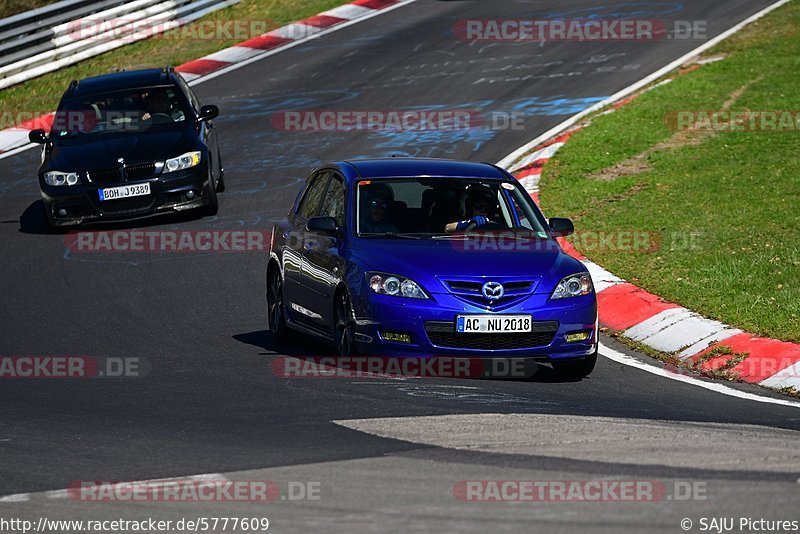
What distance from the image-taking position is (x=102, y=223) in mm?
18516

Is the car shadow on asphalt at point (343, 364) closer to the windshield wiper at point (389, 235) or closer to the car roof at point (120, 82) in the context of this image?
the windshield wiper at point (389, 235)

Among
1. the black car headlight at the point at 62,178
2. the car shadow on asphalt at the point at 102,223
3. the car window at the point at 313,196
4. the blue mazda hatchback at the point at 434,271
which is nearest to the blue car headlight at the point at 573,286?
the blue mazda hatchback at the point at 434,271

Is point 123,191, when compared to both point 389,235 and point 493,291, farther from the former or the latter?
point 493,291

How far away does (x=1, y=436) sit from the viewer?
859 centimetres

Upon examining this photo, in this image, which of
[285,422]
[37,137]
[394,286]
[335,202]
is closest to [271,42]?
[37,137]

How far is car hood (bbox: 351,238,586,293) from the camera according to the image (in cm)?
1048

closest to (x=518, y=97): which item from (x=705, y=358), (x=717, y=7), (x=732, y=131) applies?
(x=732, y=131)

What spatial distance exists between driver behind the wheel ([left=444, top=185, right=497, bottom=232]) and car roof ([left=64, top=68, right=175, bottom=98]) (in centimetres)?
839

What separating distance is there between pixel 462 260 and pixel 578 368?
1.16 metres

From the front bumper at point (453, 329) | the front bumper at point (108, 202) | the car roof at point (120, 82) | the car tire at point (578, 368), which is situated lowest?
the front bumper at point (108, 202)

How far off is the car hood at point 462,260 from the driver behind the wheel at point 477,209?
372mm

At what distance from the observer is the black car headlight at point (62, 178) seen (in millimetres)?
17766

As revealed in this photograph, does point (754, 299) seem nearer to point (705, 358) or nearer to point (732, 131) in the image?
point (705, 358)

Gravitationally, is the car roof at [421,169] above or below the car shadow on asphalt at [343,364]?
above
